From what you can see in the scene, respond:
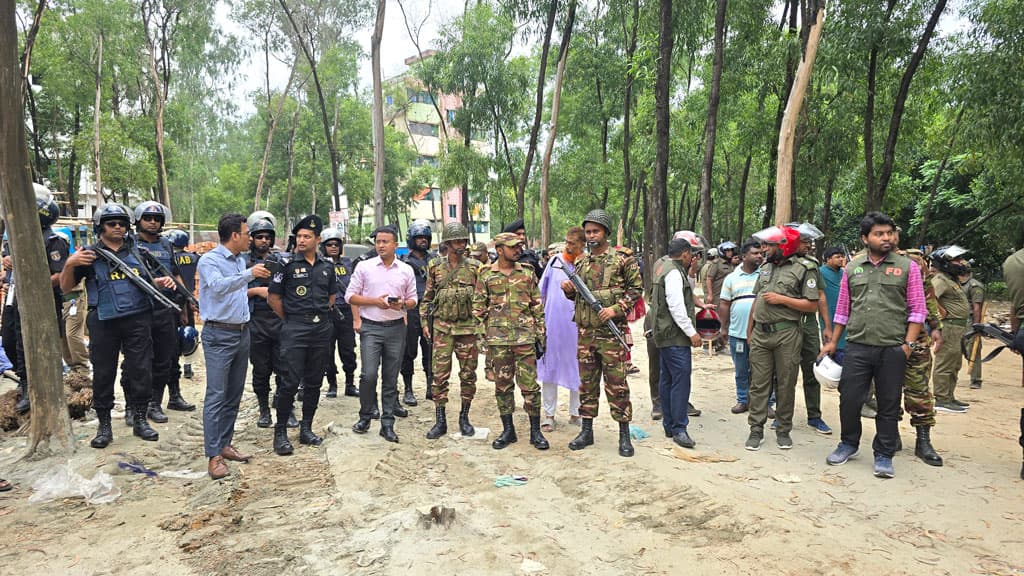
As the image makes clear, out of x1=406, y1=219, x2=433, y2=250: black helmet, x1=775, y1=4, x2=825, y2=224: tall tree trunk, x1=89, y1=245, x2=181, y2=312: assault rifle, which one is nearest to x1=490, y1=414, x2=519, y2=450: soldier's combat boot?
x1=406, y1=219, x2=433, y2=250: black helmet

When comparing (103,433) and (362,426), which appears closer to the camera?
(103,433)

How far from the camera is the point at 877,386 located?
4.92 metres

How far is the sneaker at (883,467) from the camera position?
4.77 meters

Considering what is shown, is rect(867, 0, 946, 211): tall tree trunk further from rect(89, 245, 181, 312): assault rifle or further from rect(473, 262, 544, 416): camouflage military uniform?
rect(89, 245, 181, 312): assault rifle

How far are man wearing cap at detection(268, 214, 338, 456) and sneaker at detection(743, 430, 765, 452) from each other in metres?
4.01

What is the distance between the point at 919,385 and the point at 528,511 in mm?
3553

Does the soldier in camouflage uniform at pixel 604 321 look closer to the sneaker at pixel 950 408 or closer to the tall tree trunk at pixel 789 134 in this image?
the sneaker at pixel 950 408

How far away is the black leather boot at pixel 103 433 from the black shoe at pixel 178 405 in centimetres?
135

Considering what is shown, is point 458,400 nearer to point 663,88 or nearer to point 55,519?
point 55,519

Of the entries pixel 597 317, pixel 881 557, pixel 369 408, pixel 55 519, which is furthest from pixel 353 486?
pixel 881 557

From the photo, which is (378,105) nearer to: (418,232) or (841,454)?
(418,232)

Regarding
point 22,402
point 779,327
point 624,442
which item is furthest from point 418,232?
point 22,402

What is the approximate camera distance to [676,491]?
4508 mm

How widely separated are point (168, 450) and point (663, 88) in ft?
24.1
